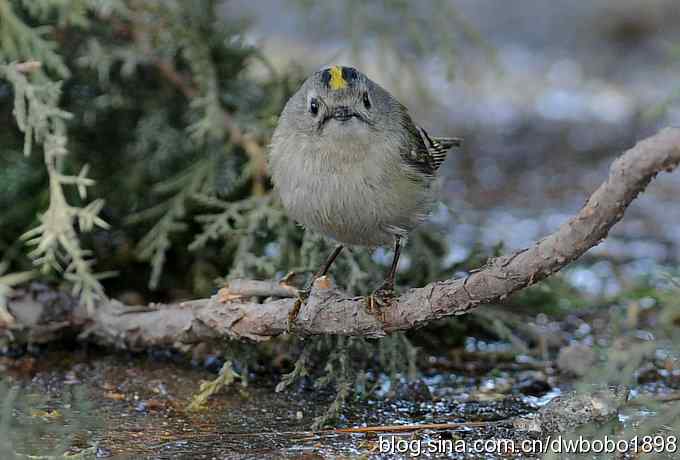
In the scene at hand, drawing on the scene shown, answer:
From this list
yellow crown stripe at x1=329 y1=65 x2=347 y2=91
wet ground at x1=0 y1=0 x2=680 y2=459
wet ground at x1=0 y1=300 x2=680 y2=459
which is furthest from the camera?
yellow crown stripe at x1=329 y1=65 x2=347 y2=91

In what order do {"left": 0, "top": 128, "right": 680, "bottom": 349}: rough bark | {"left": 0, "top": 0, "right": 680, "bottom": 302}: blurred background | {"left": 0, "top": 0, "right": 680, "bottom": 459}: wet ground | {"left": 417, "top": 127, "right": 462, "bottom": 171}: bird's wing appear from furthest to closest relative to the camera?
{"left": 0, "top": 0, "right": 680, "bottom": 302}: blurred background
{"left": 417, "top": 127, "right": 462, "bottom": 171}: bird's wing
{"left": 0, "top": 0, "right": 680, "bottom": 459}: wet ground
{"left": 0, "top": 128, "right": 680, "bottom": 349}: rough bark

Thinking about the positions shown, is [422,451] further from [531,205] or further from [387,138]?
[531,205]

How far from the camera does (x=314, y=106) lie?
3.63 meters

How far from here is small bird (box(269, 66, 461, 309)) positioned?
350 cm

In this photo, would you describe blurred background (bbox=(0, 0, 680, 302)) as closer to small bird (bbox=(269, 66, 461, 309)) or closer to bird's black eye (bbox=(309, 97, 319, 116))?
small bird (bbox=(269, 66, 461, 309))

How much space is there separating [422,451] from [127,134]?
129 inches

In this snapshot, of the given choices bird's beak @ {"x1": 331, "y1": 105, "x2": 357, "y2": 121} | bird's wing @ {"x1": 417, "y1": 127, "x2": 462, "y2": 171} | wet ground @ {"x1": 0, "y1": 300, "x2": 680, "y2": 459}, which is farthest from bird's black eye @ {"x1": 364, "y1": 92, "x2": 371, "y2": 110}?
wet ground @ {"x1": 0, "y1": 300, "x2": 680, "y2": 459}

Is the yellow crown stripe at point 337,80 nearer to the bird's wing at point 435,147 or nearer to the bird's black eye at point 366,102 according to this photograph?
the bird's black eye at point 366,102

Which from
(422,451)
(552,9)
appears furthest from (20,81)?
(552,9)

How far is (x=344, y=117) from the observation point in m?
3.57

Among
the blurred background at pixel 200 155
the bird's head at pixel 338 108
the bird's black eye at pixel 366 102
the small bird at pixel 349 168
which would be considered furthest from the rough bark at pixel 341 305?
the bird's black eye at pixel 366 102

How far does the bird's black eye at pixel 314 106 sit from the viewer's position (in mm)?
3619

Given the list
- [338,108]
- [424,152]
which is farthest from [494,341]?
[338,108]

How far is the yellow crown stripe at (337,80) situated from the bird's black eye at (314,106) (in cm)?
9
